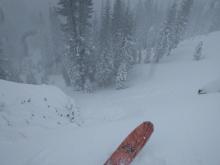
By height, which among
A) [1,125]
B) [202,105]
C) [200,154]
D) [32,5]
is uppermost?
[200,154]

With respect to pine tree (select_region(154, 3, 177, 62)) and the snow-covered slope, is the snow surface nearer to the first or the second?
the snow-covered slope

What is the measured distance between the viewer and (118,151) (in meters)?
5.02

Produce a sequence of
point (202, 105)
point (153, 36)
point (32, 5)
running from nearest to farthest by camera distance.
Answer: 1. point (202, 105)
2. point (153, 36)
3. point (32, 5)

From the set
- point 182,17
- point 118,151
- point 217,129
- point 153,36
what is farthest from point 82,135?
point 153,36

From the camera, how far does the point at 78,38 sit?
17938mm

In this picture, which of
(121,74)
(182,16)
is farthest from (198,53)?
(121,74)

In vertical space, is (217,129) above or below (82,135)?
above

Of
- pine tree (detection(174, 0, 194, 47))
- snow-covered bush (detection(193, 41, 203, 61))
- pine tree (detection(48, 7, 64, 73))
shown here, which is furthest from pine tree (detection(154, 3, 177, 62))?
pine tree (detection(48, 7, 64, 73))

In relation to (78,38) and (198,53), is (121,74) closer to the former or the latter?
(78,38)

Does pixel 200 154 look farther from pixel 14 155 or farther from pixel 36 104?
pixel 36 104

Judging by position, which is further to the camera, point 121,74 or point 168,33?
point 168,33

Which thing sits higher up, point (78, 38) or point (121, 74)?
point (78, 38)

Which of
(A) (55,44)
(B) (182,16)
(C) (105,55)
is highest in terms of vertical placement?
(B) (182,16)

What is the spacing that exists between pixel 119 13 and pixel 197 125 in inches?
757
